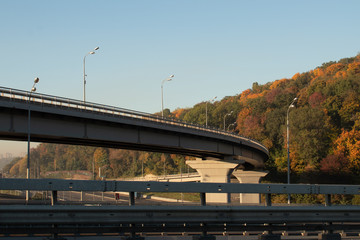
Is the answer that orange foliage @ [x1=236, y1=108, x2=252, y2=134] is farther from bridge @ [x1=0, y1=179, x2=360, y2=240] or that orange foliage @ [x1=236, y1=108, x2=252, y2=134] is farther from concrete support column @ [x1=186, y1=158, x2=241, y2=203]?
bridge @ [x1=0, y1=179, x2=360, y2=240]

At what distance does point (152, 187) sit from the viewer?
13633 mm

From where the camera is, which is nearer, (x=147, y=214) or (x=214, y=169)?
(x=147, y=214)

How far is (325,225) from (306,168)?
74.1 metres

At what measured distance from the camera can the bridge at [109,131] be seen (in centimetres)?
3541

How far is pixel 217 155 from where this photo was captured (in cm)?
6238

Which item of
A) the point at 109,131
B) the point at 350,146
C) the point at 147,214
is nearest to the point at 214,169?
the point at 109,131

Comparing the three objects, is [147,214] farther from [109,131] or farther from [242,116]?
[242,116]

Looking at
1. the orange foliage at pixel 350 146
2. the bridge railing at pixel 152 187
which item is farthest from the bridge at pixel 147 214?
the orange foliage at pixel 350 146

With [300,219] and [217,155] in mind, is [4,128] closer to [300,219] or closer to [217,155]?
[300,219]

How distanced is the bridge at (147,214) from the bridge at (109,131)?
2303 cm

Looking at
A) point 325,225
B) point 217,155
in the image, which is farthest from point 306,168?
point 325,225

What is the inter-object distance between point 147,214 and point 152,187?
104 centimetres

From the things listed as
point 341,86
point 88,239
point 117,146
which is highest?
point 341,86

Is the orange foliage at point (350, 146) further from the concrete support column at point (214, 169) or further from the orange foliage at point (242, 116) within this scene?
A: the orange foliage at point (242, 116)
